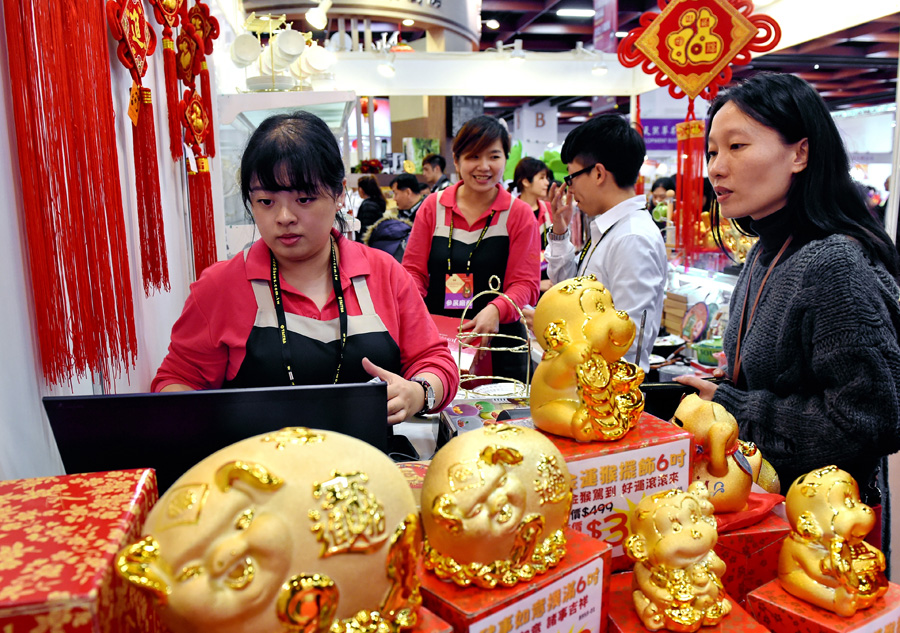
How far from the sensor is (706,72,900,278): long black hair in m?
1.33

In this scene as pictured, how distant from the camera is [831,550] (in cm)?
83

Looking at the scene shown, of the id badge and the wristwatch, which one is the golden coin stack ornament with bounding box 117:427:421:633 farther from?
the id badge

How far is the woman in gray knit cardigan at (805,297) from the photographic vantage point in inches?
46.6

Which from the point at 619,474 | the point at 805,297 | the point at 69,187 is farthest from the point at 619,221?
the point at 69,187

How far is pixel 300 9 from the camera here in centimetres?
638

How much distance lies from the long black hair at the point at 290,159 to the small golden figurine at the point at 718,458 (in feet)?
2.69

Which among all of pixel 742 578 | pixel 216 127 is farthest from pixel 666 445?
pixel 216 127

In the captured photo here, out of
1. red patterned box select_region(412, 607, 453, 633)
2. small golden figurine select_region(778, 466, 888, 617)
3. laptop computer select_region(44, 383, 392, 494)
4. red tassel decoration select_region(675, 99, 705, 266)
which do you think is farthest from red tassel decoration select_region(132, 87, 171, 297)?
red tassel decoration select_region(675, 99, 705, 266)

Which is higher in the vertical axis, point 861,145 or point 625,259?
point 861,145

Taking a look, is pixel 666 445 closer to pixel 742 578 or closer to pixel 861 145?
pixel 742 578

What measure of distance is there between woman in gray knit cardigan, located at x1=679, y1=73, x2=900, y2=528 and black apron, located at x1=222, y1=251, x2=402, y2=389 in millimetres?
718

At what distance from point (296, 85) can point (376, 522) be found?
10.1 feet

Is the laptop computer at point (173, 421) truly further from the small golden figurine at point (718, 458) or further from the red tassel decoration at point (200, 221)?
the red tassel decoration at point (200, 221)

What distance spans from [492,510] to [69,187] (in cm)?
91
